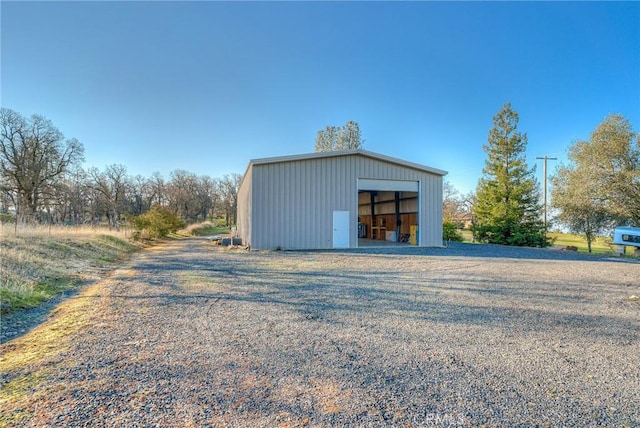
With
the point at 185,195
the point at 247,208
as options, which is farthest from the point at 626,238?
the point at 185,195

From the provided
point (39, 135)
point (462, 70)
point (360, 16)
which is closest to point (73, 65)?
point (360, 16)

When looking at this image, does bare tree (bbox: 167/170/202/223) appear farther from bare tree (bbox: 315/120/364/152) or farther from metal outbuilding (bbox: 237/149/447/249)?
metal outbuilding (bbox: 237/149/447/249)

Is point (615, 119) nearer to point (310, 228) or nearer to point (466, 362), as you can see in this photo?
point (310, 228)

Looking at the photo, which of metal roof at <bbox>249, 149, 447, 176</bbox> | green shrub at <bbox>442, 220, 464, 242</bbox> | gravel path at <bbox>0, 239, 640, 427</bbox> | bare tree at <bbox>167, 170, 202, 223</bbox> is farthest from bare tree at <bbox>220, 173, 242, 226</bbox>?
gravel path at <bbox>0, 239, 640, 427</bbox>

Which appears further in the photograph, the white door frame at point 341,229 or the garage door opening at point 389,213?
the garage door opening at point 389,213

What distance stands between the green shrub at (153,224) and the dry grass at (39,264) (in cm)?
692

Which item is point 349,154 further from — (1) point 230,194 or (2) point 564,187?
(1) point 230,194

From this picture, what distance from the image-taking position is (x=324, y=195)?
13.8 m

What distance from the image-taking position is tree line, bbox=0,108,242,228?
915 inches

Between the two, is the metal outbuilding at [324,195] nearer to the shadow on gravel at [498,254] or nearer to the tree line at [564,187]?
the shadow on gravel at [498,254]

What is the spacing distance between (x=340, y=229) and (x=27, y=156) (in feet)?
85.1

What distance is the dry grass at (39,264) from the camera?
487 cm

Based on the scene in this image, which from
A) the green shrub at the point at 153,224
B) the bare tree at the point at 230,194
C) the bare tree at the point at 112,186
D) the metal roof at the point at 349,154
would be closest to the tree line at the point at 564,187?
the metal roof at the point at 349,154

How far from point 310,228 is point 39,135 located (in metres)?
25.4
